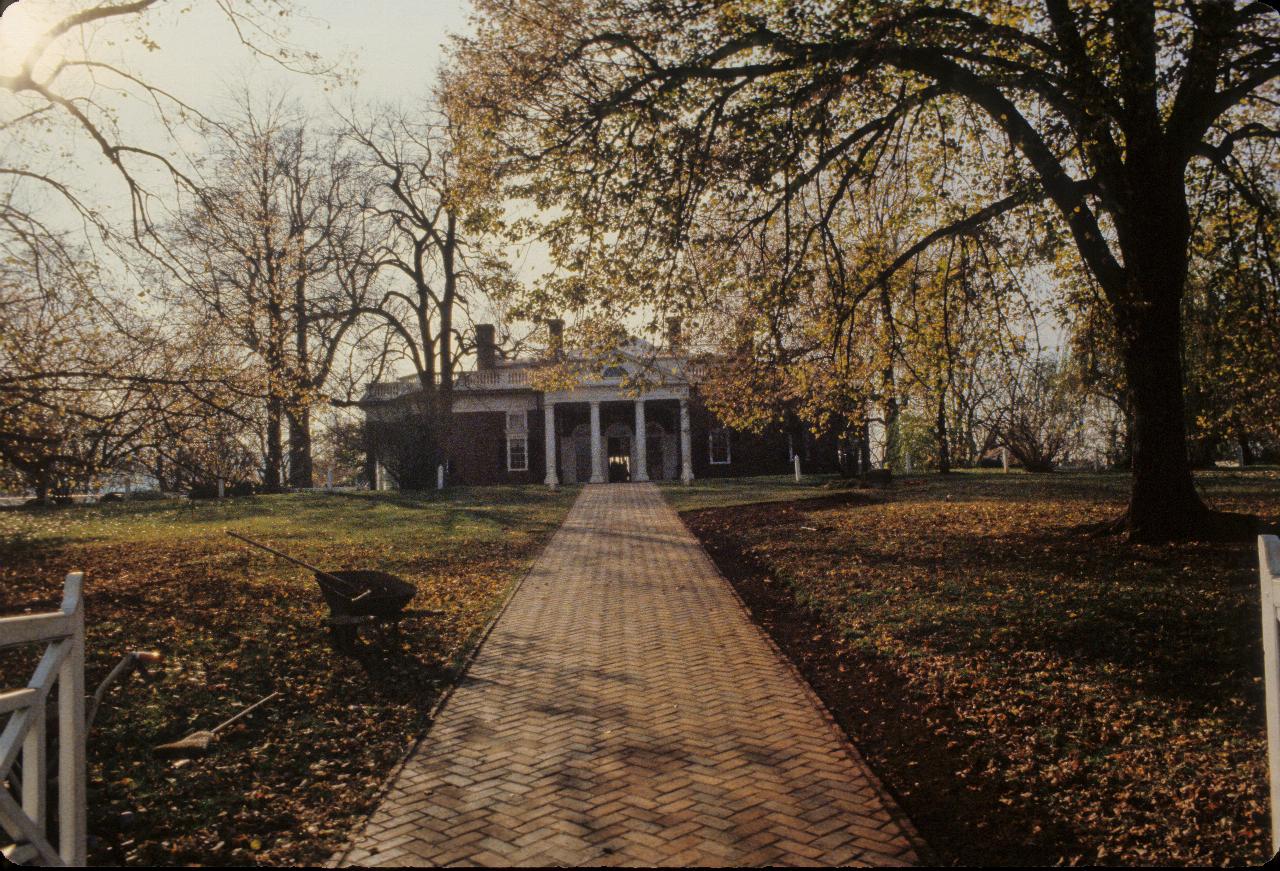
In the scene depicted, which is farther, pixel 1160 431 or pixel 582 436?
pixel 582 436

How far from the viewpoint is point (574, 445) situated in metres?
45.8

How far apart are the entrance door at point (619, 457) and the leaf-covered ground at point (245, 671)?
25519 millimetres

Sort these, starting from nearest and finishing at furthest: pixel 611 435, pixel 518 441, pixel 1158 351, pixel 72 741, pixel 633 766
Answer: pixel 72 741 → pixel 633 766 → pixel 1158 351 → pixel 518 441 → pixel 611 435

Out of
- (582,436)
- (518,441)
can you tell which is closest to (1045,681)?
(518,441)

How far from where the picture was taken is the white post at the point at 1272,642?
315cm

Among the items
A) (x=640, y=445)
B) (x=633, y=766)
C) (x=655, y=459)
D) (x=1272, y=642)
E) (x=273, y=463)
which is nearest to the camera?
(x=1272, y=642)

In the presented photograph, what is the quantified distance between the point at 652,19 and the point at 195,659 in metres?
8.11

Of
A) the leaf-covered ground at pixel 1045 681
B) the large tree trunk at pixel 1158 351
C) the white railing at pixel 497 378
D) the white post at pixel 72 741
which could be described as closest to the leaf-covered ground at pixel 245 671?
the white post at pixel 72 741

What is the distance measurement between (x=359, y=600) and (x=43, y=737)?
526cm

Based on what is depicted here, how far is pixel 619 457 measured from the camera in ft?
150

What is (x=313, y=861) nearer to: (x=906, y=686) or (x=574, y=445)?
(x=906, y=686)

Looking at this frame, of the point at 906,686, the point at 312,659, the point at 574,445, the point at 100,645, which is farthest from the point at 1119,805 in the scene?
the point at 574,445

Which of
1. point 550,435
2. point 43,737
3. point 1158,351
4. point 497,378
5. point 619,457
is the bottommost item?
point 43,737

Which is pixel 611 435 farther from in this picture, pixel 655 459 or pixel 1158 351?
pixel 1158 351
